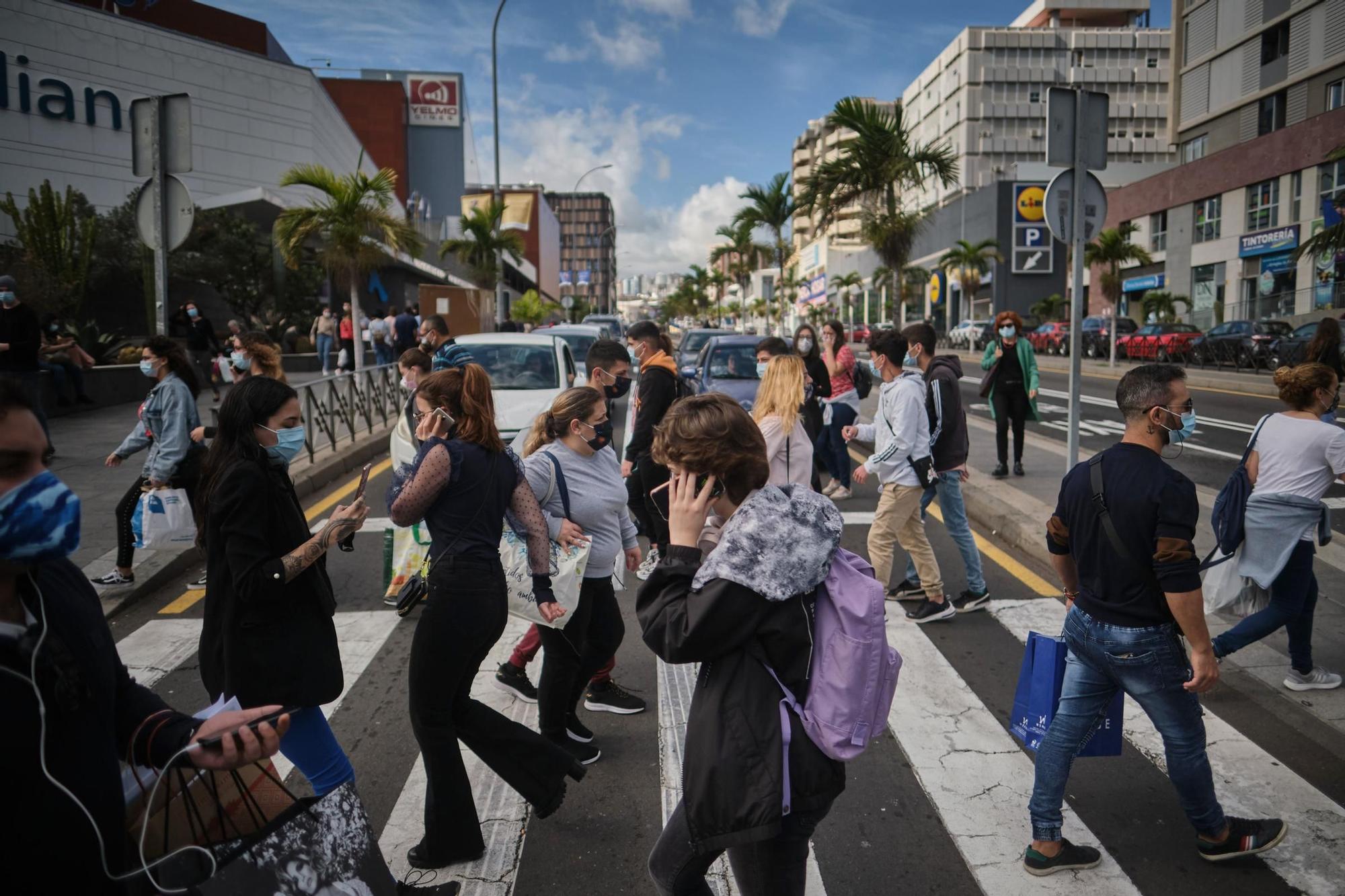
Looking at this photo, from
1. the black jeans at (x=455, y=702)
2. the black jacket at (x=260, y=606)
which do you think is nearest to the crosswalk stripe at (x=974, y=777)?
the black jeans at (x=455, y=702)

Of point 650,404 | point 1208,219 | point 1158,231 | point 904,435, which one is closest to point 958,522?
point 904,435

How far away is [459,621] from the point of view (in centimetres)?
328

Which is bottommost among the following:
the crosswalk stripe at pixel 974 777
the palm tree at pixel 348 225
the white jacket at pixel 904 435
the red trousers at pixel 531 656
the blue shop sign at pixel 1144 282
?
the crosswalk stripe at pixel 974 777

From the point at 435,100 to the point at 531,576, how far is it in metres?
71.4

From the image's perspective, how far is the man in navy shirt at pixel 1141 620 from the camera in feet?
9.98

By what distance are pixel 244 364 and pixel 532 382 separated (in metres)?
5.50

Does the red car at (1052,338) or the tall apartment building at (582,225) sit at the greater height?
the tall apartment building at (582,225)

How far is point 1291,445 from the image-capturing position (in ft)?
14.7

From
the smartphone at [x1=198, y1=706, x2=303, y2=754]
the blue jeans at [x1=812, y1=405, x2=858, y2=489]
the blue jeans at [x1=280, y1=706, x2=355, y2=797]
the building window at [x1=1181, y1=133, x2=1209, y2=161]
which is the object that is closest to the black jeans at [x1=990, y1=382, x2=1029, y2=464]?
the blue jeans at [x1=812, y1=405, x2=858, y2=489]

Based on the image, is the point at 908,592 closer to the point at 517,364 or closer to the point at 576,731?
the point at 576,731

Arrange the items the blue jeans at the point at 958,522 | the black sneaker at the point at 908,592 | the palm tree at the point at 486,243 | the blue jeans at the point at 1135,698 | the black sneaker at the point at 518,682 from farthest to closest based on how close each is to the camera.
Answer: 1. the palm tree at the point at 486,243
2. the black sneaker at the point at 908,592
3. the blue jeans at the point at 958,522
4. the black sneaker at the point at 518,682
5. the blue jeans at the point at 1135,698

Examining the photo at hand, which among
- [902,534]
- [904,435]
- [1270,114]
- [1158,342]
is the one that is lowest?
[902,534]

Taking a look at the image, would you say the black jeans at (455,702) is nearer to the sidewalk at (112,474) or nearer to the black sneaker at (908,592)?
the sidewalk at (112,474)

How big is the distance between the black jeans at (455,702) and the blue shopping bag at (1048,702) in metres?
1.91
